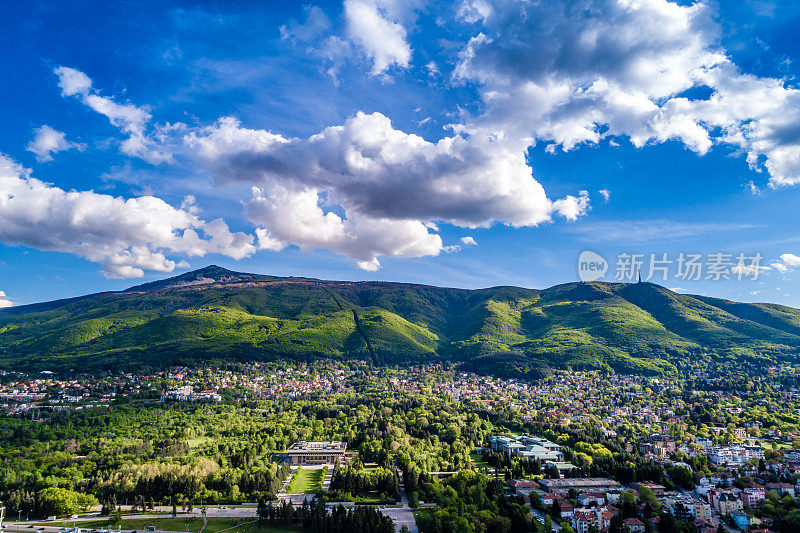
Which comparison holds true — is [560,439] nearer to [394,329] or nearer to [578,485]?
[578,485]

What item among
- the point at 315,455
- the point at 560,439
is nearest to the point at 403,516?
→ the point at 315,455

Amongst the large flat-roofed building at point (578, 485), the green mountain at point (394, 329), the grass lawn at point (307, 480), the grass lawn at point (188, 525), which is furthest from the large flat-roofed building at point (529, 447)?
the green mountain at point (394, 329)

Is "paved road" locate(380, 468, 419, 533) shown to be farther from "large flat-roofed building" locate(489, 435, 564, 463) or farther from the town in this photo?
"large flat-roofed building" locate(489, 435, 564, 463)

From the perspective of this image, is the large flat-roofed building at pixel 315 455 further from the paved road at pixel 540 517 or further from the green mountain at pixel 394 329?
the green mountain at pixel 394 329

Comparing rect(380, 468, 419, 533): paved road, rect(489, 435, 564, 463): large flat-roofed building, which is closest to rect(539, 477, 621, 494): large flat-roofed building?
rect(489, 435, 564, 463): large flat-roofed building

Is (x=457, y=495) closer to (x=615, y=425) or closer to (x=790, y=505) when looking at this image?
(x=790, y=505)

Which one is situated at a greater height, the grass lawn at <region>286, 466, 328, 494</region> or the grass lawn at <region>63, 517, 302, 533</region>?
the grass lawn at <region>63, 517, 302, 533</region>
